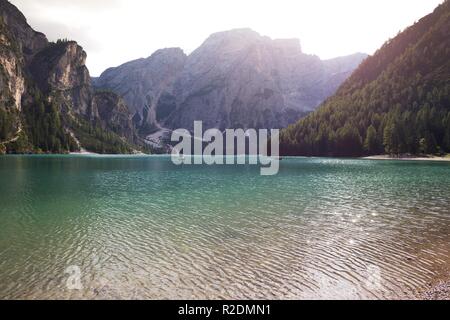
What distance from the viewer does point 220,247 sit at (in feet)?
83.0

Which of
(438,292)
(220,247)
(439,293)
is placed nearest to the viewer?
(439,293)

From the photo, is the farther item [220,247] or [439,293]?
[220,247]

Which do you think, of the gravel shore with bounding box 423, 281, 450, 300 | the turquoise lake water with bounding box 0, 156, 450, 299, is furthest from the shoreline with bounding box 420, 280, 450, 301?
the turquoise lake water with bounding box 0, 156, 450, 299

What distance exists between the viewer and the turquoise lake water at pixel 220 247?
1794cm

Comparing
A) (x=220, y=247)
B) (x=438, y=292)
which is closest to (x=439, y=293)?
(x=438, y=292)

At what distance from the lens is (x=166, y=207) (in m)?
42.2

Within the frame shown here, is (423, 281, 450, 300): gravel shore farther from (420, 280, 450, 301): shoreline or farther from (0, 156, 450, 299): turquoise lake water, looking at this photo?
(0, 156, 450, 299): turquoise lake water

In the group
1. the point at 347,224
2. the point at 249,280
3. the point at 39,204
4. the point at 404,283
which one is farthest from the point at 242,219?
the point at 39,204

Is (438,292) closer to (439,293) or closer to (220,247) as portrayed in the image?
(439,293)

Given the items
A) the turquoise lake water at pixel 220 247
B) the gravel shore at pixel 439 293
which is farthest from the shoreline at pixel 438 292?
the turquoise lake water at pixel 220 247

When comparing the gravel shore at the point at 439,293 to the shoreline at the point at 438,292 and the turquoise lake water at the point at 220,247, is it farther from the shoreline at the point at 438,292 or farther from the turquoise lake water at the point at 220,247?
the turquoise lake water at the point at 220,247

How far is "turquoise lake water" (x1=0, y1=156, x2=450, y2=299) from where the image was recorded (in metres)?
17.9
